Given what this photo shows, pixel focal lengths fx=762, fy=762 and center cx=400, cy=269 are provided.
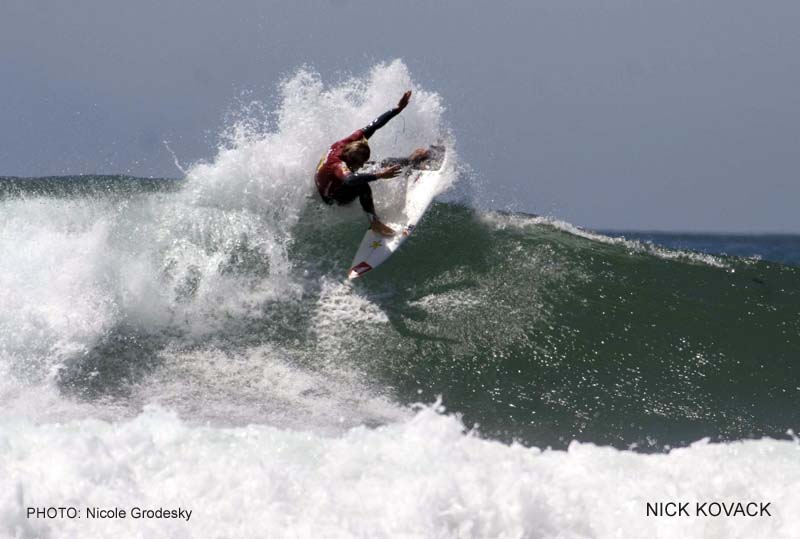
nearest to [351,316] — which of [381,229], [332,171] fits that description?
[381,229]

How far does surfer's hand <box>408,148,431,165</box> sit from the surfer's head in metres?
0.81

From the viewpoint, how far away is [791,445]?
4.91 metres

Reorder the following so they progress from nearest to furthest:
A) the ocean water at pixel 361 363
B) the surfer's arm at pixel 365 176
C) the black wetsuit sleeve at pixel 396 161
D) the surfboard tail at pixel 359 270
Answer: the ocean water at pixel 361 363
the surfboard tail at pixel 359 270
the surfer's arm at pixel 365 176
the black wetsuit sleeve at pixel 396 161

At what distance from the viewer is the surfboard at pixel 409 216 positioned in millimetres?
6949

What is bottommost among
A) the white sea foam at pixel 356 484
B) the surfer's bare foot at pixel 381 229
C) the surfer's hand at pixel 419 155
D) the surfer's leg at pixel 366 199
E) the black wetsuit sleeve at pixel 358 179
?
the white sea foam at pixel 356 484

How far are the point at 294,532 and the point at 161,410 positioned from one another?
1548 millimetres

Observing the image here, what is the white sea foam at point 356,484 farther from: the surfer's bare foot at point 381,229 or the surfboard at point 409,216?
the surfer's bare foot at point 381,229

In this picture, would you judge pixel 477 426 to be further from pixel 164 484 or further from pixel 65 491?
pixel 65 491

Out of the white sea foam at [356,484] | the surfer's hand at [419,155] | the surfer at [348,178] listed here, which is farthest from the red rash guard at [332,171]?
the white sea foam at [356,484]

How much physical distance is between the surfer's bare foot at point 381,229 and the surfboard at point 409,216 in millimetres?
38

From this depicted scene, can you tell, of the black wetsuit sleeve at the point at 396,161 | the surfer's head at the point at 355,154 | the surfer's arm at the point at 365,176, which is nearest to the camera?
the surfer's arm at the point at 365,176

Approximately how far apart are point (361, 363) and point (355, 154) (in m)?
2.26

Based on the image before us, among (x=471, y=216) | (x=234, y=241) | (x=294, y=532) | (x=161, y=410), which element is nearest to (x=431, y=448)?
(x=294, y=532)

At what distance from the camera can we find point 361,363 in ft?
19.2
